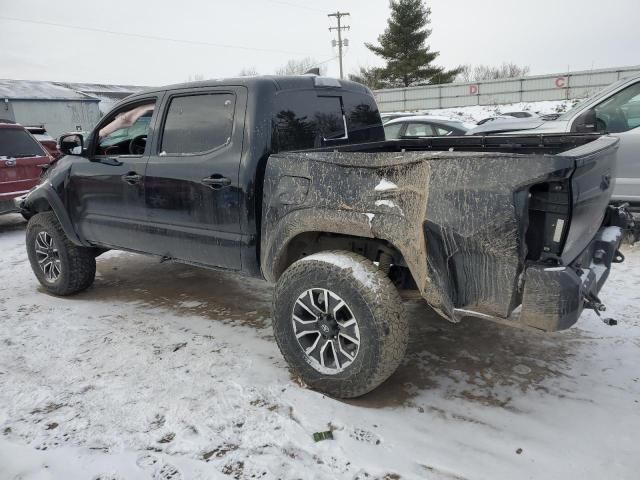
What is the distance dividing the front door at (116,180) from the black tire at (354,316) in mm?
1669

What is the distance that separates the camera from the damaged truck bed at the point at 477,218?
2174mm

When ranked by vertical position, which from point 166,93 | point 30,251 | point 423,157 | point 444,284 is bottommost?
point 30,251

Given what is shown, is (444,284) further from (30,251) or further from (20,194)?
(20,194)

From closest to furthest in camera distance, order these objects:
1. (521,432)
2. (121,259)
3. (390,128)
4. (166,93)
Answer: (521,432) → (166,93) → (121,259) → (390,128)

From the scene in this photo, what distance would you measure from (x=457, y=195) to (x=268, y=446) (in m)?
1.55

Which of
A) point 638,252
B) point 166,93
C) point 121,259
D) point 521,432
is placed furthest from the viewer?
point 121,259

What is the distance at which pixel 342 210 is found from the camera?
2.72 metres

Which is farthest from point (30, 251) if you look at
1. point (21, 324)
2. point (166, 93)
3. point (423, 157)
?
point (423, 157)

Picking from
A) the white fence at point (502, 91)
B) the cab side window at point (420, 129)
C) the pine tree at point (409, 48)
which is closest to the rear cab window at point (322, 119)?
the cab side window at point (420, 129)

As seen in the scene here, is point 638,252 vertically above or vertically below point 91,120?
below

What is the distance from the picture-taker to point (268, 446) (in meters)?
2.42

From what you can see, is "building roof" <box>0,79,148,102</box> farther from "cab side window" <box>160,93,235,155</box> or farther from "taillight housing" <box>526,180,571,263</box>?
"taillight housing" <box>526,180,571,263</box>

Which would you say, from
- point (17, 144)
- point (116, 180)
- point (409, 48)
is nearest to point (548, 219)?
point (116, 180)

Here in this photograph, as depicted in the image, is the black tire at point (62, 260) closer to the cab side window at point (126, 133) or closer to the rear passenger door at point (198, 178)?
the cab side window at point (126, 133)
